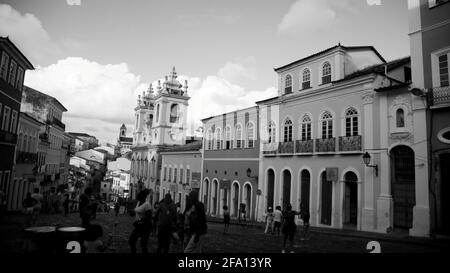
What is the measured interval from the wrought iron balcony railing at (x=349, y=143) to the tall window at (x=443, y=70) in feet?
17.1

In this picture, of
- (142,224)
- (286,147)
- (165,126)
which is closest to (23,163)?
(286,147)

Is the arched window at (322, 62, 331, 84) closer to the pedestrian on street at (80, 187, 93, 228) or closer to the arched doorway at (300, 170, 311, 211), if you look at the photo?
the arched doorway at (300, 170, 311, 211)

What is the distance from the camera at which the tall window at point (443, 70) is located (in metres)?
9.83

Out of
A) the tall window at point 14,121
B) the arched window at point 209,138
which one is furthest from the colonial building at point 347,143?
the tall window at point 14,121

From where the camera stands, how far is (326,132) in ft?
55.1

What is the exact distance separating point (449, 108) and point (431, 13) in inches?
127

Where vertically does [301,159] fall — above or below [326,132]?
below

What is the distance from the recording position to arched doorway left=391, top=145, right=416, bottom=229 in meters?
12.7

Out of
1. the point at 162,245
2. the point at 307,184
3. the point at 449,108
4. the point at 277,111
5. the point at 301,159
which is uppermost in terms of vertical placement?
the point at 277,111

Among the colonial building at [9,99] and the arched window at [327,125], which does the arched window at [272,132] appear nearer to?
the arched window at [327,125]

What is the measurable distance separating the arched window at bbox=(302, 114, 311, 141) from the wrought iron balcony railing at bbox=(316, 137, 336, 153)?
1063 millimetres
